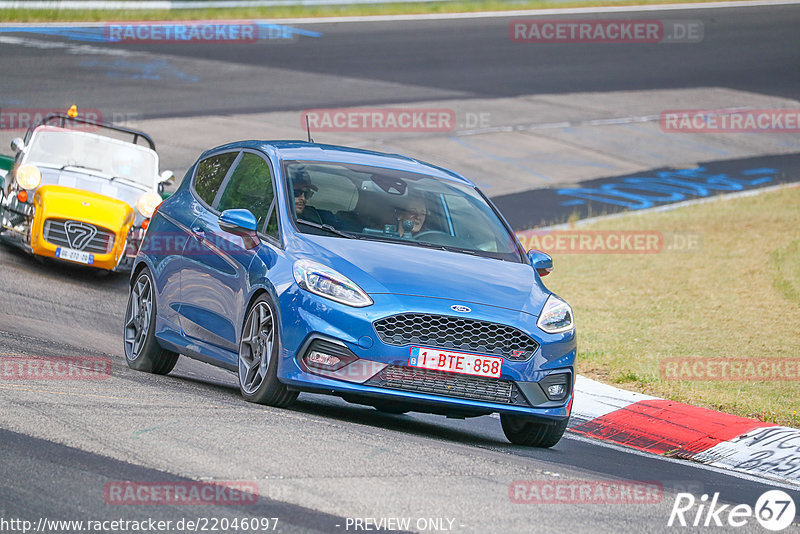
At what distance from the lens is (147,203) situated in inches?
582

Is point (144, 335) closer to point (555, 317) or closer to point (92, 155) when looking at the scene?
point (555, 317)

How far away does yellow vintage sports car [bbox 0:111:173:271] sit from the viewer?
14.1 m

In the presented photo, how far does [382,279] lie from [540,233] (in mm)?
11410

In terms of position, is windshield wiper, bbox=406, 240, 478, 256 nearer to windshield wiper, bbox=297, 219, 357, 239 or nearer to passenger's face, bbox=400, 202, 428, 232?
passenger's face, bbox=400, 202, 428, 232

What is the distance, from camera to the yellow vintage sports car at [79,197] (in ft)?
46.3

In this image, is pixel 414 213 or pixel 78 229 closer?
pixel 414 213

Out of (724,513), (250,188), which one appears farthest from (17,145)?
(724,513)

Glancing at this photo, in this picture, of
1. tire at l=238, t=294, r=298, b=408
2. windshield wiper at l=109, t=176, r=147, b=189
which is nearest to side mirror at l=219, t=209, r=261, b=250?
tire at l=238, t=294, r=298, b=408

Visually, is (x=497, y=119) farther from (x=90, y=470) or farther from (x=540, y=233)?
(x=90, y=470)

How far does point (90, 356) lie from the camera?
32.9 feet

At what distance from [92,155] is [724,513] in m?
11.2

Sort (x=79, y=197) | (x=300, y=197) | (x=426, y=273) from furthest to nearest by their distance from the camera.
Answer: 1. (x=79, y=197)
2. (x=300, y=197)
3. (x=426, y=273)

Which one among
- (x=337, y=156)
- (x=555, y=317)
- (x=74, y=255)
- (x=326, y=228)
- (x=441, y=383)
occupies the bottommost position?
(x=74, y=255)

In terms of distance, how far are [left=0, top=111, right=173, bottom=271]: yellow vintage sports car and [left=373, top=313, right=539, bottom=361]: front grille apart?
7395mm
